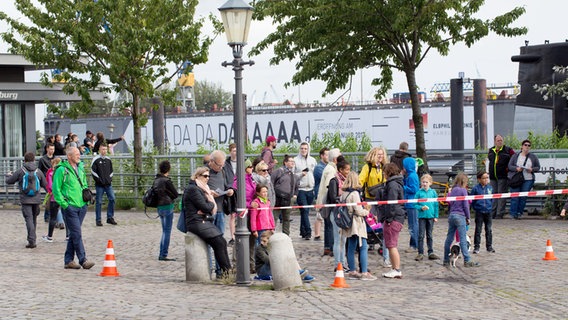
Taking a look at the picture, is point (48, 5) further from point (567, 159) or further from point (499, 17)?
point (567, 159)

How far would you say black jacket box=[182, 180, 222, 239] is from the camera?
47.2ft

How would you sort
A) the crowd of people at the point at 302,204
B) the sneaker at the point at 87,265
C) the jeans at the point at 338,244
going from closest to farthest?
the crowd of people at the point at 302,204, the jeans at the point at 338,244, the sneaker at the point at 87,265

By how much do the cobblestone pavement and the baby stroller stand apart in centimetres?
21

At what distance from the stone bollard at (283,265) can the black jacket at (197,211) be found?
1.11 meters

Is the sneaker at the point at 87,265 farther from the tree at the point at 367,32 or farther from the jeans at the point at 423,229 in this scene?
the tree at the point at 367,32

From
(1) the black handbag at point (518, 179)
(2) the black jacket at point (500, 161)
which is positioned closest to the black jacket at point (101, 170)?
(2) the black jacket at point (500, 161)

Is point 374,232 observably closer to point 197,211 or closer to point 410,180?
Answer: point 410,180

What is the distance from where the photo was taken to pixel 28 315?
36.0ft

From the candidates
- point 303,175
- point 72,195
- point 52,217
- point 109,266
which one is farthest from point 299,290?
point 52,217

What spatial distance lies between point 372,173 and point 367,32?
9702mm

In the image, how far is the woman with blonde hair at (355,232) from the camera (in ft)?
48.6

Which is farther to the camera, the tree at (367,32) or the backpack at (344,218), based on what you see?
the tree at (367,32)

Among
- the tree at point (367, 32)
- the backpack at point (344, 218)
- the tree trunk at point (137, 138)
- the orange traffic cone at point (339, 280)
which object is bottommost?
the orange traffic cone at point (339, 280)

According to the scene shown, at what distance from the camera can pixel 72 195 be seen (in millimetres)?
15703
